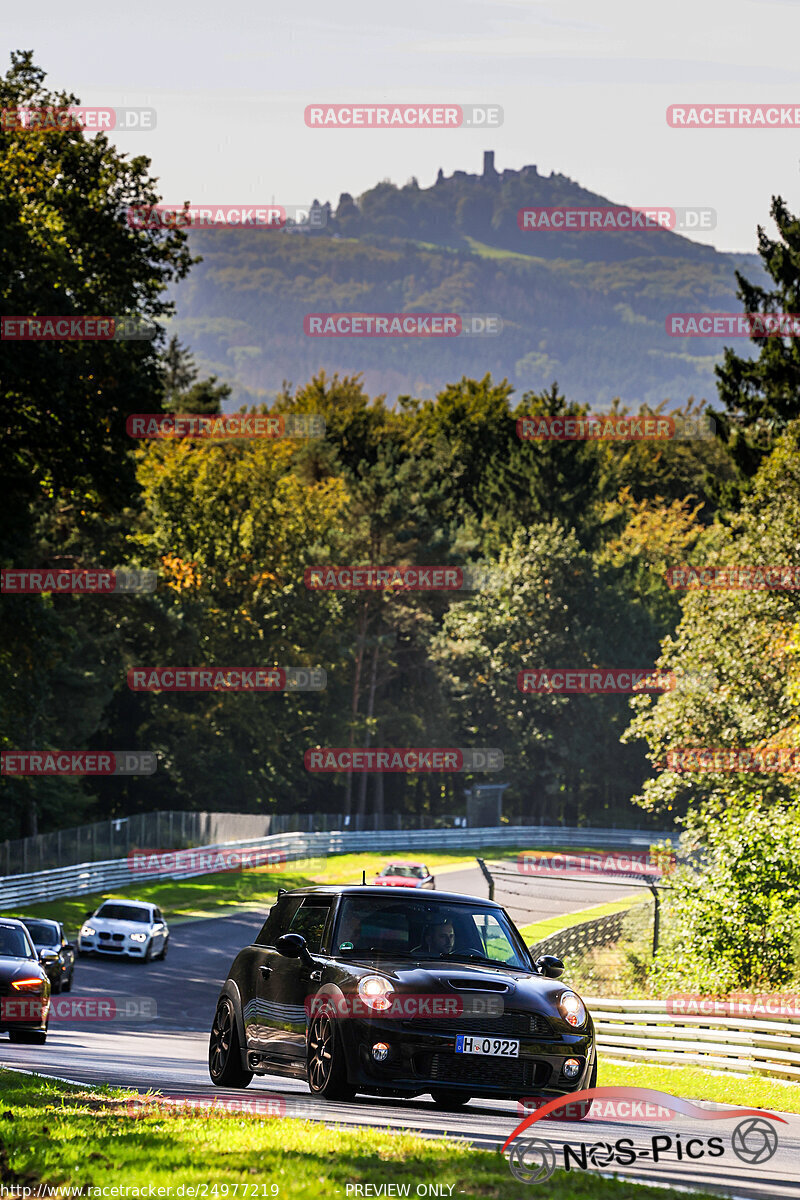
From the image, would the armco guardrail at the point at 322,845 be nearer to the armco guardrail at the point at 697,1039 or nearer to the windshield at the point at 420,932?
the armco guardrail at the point at 697,1039

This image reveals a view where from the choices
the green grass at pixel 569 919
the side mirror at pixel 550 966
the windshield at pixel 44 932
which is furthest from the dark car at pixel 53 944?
the side mirror at pixel 550 966

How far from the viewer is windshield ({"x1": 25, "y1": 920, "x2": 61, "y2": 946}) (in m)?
27.0

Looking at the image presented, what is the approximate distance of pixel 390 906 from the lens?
35.3 ft

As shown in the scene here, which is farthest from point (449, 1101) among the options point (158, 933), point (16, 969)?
point (158, 933)

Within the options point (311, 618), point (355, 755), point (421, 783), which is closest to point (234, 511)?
point (311, 618)

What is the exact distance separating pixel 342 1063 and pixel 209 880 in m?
49.2

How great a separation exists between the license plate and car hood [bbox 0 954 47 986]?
384 inches

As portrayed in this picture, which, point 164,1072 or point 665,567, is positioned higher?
point 665,567

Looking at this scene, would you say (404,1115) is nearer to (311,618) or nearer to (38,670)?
(38,670)

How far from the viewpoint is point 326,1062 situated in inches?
388

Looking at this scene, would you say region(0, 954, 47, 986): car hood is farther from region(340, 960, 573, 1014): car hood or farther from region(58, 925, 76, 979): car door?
region(58, 925, 76, 979): car door

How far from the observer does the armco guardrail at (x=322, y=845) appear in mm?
45094

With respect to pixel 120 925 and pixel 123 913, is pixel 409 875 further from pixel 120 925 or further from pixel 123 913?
pixel 120 925

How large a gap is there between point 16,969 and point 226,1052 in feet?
23.1
